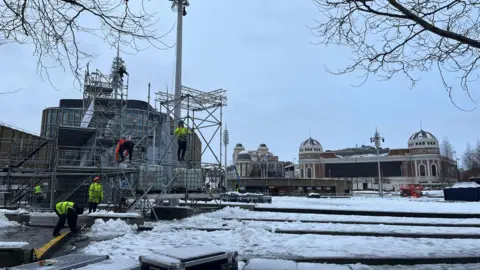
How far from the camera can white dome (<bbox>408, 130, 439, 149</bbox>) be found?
100688 millimetres

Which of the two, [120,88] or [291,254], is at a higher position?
[120,88]

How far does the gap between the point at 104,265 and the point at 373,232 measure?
841 centimetres

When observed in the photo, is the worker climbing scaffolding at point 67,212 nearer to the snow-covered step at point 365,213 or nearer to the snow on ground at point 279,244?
the snow on ground at point 279,244

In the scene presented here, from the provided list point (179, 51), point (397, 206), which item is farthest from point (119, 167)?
point (397, 206)

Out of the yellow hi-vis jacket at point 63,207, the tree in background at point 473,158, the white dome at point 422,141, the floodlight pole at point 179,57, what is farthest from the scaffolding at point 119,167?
the white dome at point 422,141

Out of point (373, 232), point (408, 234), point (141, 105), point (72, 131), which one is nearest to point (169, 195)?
point (72, 131)

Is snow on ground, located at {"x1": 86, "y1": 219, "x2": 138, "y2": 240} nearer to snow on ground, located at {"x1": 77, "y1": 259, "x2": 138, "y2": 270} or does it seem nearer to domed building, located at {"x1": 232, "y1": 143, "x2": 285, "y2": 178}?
snow on ground, located at {"x1": 77, "y1": 259, "x2": 138, "y2": 270}

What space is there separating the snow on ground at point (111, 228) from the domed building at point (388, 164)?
95.0 m

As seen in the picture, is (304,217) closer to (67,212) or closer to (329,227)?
(329,227)

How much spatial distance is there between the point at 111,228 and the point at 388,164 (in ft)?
356

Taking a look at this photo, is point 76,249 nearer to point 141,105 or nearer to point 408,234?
point 408,234

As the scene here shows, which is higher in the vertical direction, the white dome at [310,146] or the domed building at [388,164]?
the white dome at [310,146]

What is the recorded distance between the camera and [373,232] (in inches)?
412

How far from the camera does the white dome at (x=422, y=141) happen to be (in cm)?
10069
